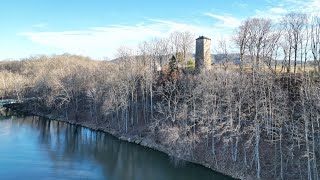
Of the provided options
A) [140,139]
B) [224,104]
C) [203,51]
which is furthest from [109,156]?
[203,51]

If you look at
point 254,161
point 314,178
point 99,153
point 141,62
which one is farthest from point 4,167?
point 141,62

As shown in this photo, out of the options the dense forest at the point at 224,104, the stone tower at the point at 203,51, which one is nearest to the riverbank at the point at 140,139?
the dense forest at the point at 224,104

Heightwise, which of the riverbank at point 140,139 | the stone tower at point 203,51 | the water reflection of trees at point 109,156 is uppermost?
the stone tower at point 203,51

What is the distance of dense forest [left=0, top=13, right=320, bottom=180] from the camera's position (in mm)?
26561

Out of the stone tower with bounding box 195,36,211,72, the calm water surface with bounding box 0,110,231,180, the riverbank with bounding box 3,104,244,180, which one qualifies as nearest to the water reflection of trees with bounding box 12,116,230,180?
the calm water surface with bounding box 0,110,231,180

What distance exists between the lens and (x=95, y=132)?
47.2 meters

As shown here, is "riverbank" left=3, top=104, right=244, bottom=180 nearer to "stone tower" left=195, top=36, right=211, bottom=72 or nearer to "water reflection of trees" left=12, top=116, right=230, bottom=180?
"water reflection of trees" left=12, top=116, right=230, bottom=180

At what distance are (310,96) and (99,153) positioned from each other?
22.9 metres

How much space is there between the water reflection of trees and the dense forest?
199cm

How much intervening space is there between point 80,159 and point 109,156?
3.31 metres

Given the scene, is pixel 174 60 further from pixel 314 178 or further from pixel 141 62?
pixel 314 178

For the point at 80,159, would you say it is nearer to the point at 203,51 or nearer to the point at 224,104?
the point at 224,104

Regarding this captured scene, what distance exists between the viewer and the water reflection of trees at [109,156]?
97.0 feet

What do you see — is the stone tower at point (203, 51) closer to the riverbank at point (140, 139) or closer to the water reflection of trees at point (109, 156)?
the riverbank at point (140, 139)
